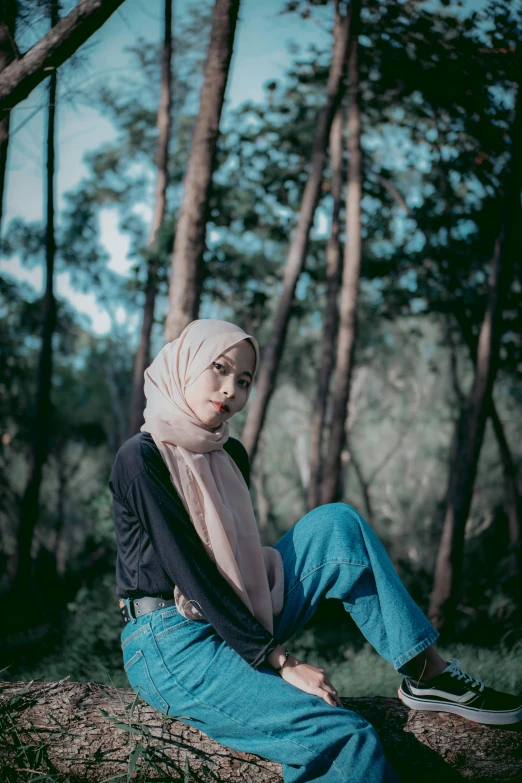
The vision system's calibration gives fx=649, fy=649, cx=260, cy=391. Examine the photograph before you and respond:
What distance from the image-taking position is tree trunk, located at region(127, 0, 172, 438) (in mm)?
9250

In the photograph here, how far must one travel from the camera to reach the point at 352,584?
2.47 meters

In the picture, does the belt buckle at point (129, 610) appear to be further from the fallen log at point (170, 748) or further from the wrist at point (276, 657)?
the wrist at point (276, 657)

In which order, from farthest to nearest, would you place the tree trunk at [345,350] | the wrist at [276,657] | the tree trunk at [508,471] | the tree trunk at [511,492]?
the tree trunk at [511,492]
the tree trunk at [508,471]
the tree trunk at [345,350]
the wrist at [276,657]

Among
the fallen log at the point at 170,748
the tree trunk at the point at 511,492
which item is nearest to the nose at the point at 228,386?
the fallen log at the point at 170,748

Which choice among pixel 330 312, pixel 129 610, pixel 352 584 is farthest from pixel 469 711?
pixel 330 312

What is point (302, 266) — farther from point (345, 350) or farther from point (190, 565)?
point (190, 565)

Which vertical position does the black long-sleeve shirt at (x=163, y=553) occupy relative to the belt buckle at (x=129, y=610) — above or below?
above

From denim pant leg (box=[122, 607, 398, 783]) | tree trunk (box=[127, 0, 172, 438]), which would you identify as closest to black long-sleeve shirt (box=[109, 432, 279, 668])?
denim pant leg (box=[122, 607, 398, 783])

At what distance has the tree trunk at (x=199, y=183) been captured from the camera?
5.06 meters

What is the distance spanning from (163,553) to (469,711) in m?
1.35

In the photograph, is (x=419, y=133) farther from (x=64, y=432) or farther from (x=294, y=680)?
(x=64, y=432)

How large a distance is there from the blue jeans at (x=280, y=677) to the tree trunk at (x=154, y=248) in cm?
661

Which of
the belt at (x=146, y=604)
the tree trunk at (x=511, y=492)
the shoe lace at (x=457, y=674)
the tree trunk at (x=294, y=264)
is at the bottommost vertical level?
the tree trunk at (x=511, y=492)

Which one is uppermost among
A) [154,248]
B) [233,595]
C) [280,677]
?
[154,248]
